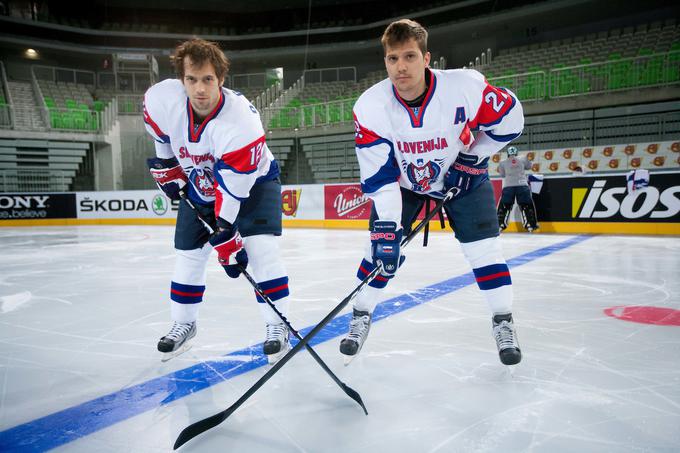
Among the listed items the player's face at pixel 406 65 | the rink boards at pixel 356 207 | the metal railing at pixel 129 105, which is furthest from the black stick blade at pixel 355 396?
the metal railing at pixel 129 105

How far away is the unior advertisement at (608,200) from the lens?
26.0 ft

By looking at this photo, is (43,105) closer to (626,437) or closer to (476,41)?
(476,41)

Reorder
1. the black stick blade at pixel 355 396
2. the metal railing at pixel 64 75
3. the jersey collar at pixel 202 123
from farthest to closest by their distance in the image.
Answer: the metal railing at pixel 64 75 < the jersey collar at pixel 202 123 < the black stick blade at pixel 355 396

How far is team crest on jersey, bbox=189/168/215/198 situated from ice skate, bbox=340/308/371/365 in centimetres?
101

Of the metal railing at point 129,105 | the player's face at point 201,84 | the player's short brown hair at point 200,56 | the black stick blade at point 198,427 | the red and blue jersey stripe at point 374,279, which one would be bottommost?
the black stick blade at point 198,427

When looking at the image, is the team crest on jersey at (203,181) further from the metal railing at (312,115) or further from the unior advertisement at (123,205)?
the metal railing at (312,115)

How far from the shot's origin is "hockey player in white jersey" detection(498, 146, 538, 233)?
8.62 meters

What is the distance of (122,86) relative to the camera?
2330 cm

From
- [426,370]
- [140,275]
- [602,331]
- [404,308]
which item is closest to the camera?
[426,370]

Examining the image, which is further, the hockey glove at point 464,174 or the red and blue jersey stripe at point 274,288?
the red and blue jersey stripe at point 274,288

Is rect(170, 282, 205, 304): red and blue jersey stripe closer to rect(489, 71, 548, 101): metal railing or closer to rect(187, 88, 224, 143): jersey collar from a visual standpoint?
rect(187, 88, 224, 143): jersey collar

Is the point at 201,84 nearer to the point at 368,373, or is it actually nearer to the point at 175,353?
the point at 175,353

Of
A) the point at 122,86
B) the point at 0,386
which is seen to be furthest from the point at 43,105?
the point at 0,386

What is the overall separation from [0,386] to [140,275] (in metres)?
2.89
